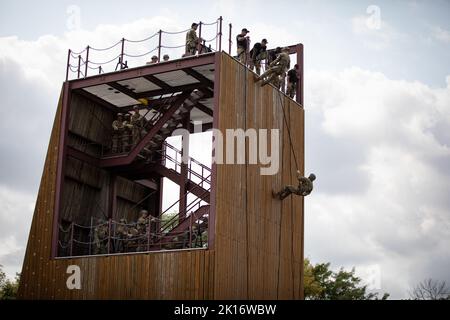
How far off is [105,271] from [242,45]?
9.15 meters

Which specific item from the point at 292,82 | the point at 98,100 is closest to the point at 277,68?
the point at 292,82

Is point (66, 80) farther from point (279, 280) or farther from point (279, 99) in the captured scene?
point (279, 280)

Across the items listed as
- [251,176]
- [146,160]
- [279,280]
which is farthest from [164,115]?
[279,280]

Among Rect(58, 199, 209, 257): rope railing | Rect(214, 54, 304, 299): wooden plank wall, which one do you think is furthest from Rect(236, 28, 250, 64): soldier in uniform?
Rect(58, 199, 209, 257): rope railing

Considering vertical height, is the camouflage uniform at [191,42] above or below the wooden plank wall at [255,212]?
above

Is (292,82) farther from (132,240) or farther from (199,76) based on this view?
(132,240)

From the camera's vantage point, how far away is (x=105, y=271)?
32000mm

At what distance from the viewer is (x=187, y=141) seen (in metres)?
36.9

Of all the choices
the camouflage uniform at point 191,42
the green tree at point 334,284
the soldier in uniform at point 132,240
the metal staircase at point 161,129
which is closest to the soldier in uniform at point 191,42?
the camouflage uniform at point 191,42

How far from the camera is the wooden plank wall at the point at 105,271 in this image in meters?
29.9

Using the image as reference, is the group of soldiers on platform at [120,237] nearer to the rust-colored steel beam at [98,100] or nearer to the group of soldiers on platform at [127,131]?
the group of soldiers on platform at [127,131]

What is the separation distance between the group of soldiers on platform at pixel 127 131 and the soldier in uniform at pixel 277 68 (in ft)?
17.3

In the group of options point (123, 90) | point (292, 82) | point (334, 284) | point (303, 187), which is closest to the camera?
point (303, 187)

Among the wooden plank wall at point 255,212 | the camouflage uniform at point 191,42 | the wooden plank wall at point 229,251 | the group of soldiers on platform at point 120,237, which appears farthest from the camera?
the camouflage uniform at point 191,42
